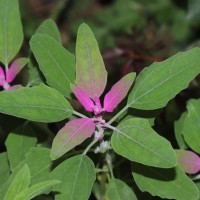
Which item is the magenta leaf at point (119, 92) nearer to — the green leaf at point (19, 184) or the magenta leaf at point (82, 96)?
the magenta leaf at point (82, 96)

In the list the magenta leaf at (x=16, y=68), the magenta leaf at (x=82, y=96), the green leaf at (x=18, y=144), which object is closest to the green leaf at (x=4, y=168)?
the green leaf at (x=18, y=144)

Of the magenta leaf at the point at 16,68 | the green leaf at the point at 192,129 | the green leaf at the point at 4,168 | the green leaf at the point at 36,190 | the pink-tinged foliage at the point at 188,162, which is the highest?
the magenta leaf at the point at 16,68

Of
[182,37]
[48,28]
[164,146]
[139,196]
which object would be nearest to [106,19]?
[182,37]

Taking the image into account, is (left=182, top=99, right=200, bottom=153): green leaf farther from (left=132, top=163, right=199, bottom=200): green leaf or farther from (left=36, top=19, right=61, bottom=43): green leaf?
(left=36, top=19, right=61, bottom=43): green leaf

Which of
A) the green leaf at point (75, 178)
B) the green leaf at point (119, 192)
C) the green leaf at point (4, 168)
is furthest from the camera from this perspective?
the green leaf at point (4, 168)

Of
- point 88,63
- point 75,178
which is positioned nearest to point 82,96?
point 88,63

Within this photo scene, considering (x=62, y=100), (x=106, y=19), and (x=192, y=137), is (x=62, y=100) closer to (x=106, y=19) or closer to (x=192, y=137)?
(x=192, y=137)
